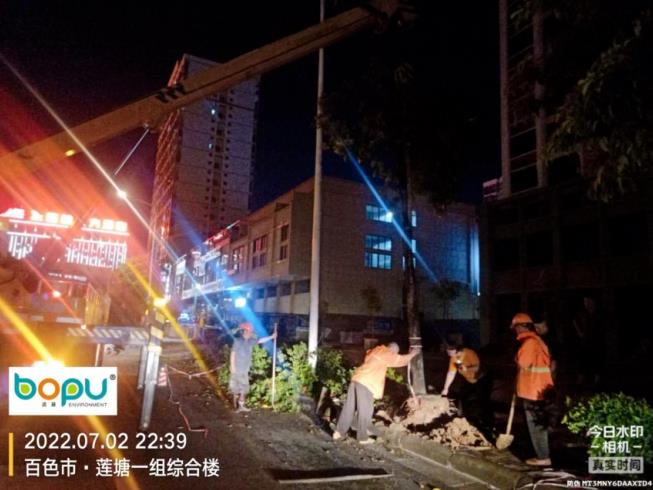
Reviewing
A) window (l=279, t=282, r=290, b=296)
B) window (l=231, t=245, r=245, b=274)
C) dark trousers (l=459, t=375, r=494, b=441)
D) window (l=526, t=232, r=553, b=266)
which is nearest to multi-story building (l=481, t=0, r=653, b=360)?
window (l=526, t=232, r=553, b=266)

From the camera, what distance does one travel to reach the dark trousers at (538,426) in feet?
19.6

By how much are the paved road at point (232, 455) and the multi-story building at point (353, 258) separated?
2837cm

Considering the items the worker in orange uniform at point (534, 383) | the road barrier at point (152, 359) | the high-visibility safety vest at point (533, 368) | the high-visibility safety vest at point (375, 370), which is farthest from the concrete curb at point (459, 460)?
the road barrier at point (152, 359)

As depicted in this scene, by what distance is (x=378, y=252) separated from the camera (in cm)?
4534

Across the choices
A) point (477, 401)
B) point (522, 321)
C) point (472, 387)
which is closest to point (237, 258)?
point (472, 387)

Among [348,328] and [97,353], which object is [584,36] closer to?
[97,353]

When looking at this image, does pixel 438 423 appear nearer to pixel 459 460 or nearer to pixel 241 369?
pixel 459 460

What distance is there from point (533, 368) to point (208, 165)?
10397 cm

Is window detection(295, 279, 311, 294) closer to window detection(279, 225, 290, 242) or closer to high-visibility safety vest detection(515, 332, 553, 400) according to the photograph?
window detection(279, 225, 290, 242)

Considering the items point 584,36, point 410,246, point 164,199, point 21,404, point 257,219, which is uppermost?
point 164,199

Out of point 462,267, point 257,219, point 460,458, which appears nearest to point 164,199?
point 257,219

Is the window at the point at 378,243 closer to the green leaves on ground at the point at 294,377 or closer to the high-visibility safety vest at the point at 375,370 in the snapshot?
the green leaves on ground at the point at 294,377

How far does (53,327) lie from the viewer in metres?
7.78

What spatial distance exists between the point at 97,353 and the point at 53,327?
5.14 feet
